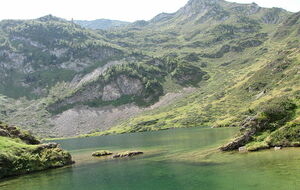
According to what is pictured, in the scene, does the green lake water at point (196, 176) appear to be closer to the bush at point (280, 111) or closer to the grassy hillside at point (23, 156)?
the grassy hillside at point (23, 156)

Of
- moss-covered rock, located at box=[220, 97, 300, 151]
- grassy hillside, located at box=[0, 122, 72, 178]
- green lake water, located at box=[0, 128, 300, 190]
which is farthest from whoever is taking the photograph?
grassy hillside, located at box=[0, 122, 72, 178]

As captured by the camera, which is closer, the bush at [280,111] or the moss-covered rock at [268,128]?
the moss-covered rock at [268,128]

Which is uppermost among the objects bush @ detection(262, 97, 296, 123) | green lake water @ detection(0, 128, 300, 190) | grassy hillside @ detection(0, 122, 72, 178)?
bush @ detection(262, 97, 296, 123)

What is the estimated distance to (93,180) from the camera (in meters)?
57.0

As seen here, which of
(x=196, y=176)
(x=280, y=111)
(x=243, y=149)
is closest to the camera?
(x=196, y=176)

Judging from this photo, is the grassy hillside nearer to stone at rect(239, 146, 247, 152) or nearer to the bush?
stone at rect(239, 146, 247, 152)

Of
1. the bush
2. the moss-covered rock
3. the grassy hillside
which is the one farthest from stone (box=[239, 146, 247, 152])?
the grassy hillside

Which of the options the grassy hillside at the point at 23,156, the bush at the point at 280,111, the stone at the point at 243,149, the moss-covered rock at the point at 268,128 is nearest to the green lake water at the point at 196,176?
the stone at the point at 243,149

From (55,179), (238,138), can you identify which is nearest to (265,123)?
(238,138)

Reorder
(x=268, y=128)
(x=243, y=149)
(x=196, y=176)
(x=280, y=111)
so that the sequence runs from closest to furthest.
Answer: (x=196, y=176) < (x=243, y=149) < (x=268, y=128) < (x=280, y=111)

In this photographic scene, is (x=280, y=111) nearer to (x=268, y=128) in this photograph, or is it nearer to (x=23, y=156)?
(x=268, y=128)

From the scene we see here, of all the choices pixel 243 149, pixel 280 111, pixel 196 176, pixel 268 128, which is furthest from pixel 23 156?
pixel 280 111

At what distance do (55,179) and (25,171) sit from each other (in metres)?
17.7

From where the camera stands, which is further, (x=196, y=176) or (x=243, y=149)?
(x=243, y=149)
